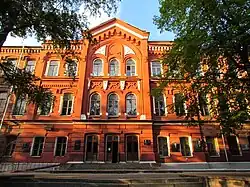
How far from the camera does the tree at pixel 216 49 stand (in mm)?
10250

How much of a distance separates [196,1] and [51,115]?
46.3ft

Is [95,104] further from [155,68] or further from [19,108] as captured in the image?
[155,68]

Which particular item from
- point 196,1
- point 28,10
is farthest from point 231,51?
point 28,10

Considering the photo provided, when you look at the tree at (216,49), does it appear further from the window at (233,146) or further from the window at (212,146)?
the window at (233,146)

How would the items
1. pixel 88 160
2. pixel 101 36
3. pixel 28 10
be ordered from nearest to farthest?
pixel 28 10, pixel 88 160, pixel 101 36

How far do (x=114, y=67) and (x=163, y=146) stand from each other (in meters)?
8.52

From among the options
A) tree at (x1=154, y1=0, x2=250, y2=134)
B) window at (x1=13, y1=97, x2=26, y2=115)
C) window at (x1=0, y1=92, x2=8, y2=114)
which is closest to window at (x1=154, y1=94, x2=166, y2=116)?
tree at (x1=154, y1=0, x2=250, y2=134)

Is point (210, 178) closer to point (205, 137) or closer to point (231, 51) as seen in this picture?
point (231, 51)

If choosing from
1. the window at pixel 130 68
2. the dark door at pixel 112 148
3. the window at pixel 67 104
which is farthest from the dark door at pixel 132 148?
the window at pixel 130 68

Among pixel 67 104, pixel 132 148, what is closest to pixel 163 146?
pixel 132 148

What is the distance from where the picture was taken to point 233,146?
59.4 ft

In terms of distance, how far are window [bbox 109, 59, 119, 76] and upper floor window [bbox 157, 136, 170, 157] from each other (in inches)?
283

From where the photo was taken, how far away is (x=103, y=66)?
811 inches

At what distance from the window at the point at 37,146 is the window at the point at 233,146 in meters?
15.5
